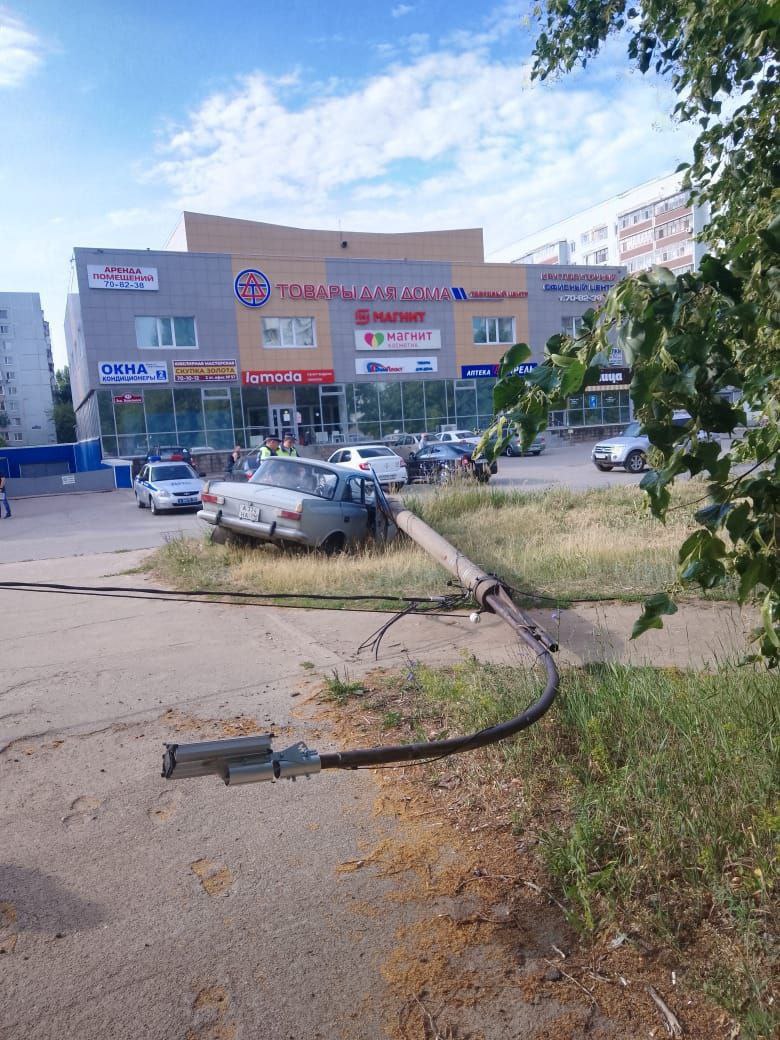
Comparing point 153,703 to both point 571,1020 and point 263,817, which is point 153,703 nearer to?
point 263,817

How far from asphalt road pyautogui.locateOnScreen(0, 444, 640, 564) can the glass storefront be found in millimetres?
6032

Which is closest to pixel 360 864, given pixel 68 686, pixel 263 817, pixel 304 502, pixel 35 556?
pixel 263 817

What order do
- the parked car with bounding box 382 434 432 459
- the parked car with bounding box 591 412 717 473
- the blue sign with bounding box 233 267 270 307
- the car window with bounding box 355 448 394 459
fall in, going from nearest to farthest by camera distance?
the car window with bounding box 355 448 394 459 < the parked car with bounding box 591 412 717 473 < the parked car with bounding box 382 434 432 459 < the blue sign with bounding box 233 267 270 307

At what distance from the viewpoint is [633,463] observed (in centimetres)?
2648

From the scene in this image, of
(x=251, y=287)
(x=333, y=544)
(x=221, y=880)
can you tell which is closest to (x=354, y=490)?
(x=333, y=544)

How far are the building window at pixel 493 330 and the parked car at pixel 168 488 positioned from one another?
27.5 meters

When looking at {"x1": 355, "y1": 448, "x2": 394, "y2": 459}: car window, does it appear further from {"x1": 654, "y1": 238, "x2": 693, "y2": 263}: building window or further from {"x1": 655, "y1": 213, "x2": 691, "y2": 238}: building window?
{"x1": 655, "y1": 213, "x2": 691, "y2": 238}: building window

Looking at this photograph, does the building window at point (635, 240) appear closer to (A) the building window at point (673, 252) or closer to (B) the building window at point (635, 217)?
(B) the building window at point (635, 217)

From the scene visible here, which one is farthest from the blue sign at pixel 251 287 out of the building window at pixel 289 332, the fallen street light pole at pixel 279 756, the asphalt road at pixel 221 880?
the fallen street light pole at pixel 279 756

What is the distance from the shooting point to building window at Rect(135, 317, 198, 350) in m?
39.3

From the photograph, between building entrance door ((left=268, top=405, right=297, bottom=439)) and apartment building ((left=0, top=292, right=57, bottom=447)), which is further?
apartment building ((left=0, top=292, right=57, bottom=447))

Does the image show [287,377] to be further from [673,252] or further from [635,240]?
[635,240]

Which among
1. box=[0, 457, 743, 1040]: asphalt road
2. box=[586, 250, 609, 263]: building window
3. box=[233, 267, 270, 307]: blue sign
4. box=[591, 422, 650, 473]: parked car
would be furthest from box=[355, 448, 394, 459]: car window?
box=[586, 250, 609, 263]: building window

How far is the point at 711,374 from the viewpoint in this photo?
7.52 ft
